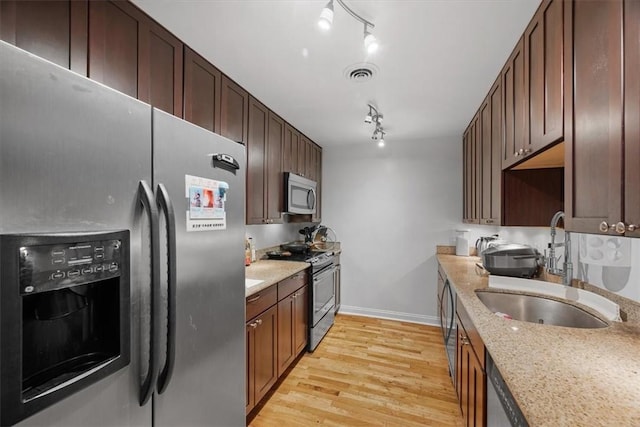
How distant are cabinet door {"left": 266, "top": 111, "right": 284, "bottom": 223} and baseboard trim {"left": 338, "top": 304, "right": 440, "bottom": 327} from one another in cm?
191

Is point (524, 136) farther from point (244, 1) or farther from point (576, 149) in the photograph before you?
point (244, 1)

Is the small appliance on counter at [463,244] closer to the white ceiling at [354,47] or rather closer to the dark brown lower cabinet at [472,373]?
the white ceiling at [354,47]

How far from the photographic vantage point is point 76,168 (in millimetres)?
648

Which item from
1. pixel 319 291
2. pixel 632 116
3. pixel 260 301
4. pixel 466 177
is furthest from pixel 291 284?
pixel 466 177

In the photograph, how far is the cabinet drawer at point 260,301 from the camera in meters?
1.77

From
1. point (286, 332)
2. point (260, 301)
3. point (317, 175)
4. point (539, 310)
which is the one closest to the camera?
point (539, 310)

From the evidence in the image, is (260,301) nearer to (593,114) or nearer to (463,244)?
(593,114)

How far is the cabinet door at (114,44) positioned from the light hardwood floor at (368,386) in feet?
7.11

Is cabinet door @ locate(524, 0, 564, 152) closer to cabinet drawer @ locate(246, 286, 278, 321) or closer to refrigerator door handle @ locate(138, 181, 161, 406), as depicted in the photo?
refrigerator door handle @ locate(138, 181, 161, 406)

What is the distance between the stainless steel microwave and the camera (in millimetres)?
2955

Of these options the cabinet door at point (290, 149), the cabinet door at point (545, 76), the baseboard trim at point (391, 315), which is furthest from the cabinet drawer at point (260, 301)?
the baseboard trim at point (391, 315)

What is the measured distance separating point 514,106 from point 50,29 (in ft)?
7.60

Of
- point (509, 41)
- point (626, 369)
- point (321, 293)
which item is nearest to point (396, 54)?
point (509, 41)

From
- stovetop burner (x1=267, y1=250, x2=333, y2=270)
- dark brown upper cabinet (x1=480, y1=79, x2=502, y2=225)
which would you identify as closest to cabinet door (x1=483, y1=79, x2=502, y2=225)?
dark brown upper cabinet (x1=480, y1=79, x2=502, y2=225)
